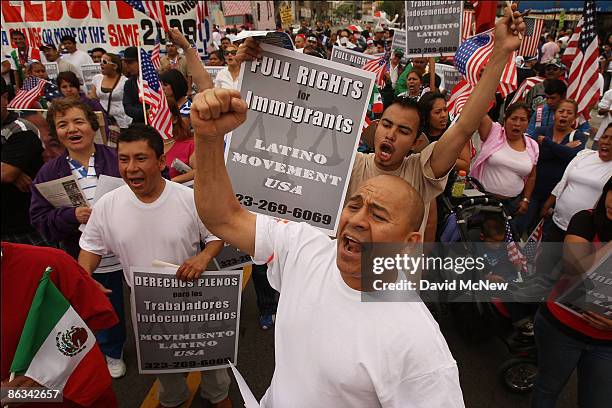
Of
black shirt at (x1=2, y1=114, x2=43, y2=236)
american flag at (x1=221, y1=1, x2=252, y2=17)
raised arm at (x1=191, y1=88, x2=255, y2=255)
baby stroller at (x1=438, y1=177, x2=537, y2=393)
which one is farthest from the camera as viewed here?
american flag at (x1=221, y1=1, x2=252, y2=17)

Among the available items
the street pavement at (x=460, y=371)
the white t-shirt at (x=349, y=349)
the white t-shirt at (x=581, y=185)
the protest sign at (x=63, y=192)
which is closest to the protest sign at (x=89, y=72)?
the street pavement at (x=460, y=371)

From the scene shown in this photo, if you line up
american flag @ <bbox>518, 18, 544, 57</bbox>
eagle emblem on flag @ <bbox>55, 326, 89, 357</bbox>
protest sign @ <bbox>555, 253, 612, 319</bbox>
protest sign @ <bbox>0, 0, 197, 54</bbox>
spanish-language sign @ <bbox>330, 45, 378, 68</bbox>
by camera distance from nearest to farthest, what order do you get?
eagle emblem on flag @ <bbox>55, 326, 89, 357</bbox>
protest sign @ <bbox>555, 253, 612, 319</bbox>
spanish-language sign @ <bbox>330, 45, 378, 68</bbox>
protest sign @ <bbox>0, 0, 197, 54</bbox>
american flag @ <bbox>518, 18, 544, 57</bbox>

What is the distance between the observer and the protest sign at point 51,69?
830 centimetres

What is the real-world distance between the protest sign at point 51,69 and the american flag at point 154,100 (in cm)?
501

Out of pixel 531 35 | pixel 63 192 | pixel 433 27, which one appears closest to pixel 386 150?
pixel 63 192

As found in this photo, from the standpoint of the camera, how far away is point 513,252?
3490mm

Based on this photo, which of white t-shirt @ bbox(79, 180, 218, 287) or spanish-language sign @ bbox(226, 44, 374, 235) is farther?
white t-shirt @ bbox(79, 180, 218, 287)

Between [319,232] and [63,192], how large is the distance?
2100 mm

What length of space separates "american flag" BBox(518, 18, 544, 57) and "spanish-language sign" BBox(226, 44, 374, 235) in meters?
11.7

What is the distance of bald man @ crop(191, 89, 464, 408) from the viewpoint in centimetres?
137

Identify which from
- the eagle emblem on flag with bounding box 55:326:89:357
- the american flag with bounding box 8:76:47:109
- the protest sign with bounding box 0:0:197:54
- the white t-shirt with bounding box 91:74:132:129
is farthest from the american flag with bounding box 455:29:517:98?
the protest sign with bounding box 0:0:197:54

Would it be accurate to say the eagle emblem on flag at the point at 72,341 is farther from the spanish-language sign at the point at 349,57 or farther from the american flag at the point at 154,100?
the spanish-language sign at the point at 349,57

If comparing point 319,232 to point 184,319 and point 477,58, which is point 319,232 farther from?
point 477,58

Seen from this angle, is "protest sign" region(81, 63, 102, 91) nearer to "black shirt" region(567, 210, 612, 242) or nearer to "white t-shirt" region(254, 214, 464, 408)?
"white t-shirt" region(254, 214, 464, 408)
